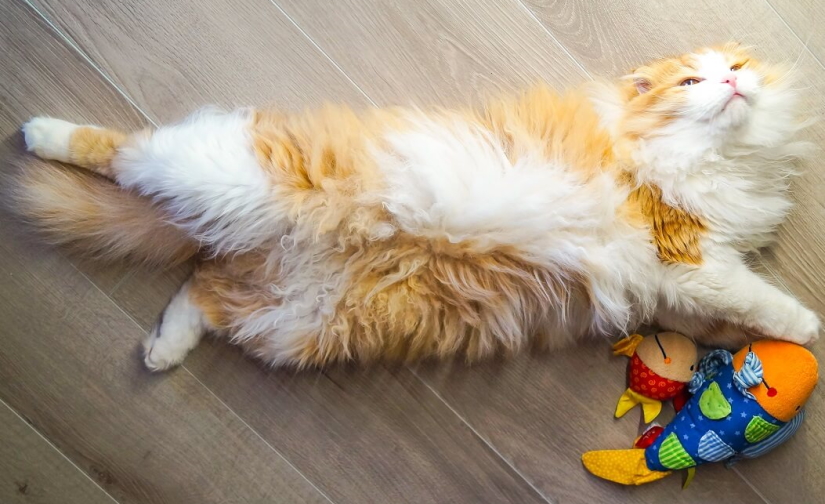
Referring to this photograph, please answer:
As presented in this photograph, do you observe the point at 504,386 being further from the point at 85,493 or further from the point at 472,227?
the point at 85,493

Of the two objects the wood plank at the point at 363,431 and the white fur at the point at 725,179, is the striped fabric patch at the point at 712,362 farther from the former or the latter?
the wood plank at the point at 363,431

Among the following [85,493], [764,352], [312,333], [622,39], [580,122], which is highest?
[622,39]

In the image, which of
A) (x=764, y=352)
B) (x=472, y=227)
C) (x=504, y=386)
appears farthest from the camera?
(x=504, y=386)

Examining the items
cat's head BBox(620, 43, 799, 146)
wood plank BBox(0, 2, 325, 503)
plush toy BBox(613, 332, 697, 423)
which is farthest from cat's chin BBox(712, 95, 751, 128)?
wood plank BBox(0, 2, 325, 503)

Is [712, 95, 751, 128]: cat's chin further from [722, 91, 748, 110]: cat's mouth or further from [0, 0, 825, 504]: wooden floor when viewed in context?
[0, 0, 825, 504]: wooden floor

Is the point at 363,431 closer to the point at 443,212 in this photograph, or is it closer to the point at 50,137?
the point at 443,212

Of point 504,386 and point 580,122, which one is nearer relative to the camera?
point 580,122

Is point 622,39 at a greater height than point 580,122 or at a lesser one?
greater

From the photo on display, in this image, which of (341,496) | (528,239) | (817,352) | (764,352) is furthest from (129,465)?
(817,352)

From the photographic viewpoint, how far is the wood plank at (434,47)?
1244mm

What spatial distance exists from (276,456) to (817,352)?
138cm

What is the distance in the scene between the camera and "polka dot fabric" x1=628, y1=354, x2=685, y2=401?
122 centimetres

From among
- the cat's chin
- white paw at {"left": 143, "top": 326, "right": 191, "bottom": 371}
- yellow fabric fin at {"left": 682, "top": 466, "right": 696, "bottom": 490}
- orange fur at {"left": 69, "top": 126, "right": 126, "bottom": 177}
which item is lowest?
white paw at {"left": 143, "top": 326, "right": 191, "bottom": 371}

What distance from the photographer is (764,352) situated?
117 centimetres
